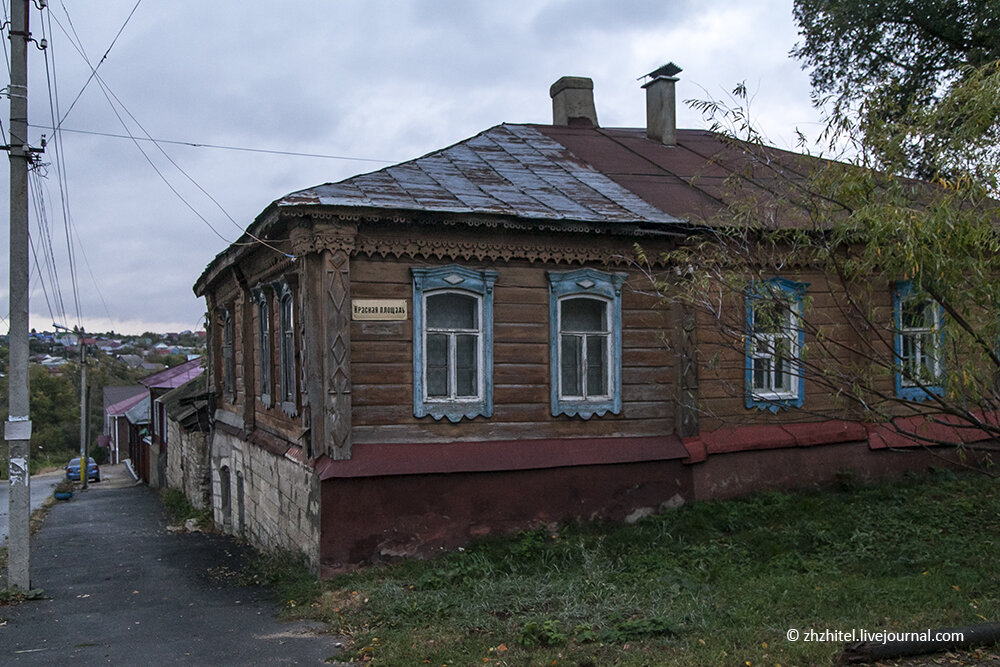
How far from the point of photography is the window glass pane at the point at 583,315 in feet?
35.6

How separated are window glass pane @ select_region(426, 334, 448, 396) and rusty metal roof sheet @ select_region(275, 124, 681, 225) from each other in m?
1.56

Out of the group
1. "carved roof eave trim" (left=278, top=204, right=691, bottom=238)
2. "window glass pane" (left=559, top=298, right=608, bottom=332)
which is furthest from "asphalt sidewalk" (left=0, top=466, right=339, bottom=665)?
"window glass pane" (left=559, top=298, right=608, bottom=332)

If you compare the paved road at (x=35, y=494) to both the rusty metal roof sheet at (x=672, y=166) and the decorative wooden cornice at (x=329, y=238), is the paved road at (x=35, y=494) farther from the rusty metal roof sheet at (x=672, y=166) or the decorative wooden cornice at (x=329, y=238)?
the rusty metal roof sheet at (x=672, y=166)

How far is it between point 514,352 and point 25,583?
6317 mm

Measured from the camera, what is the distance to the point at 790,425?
465 inches

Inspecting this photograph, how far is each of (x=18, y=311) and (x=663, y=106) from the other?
424 inches

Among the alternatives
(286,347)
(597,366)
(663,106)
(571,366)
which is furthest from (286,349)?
(663,106)

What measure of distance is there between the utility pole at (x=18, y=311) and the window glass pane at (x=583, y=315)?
6515 mm

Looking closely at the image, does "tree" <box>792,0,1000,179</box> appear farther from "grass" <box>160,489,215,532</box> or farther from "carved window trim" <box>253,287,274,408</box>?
"grass" <box>160,489,215,532</box>

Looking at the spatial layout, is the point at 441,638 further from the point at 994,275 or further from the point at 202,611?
the point at 994,275

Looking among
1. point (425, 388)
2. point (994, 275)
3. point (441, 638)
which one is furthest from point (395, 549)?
point (994, 275)

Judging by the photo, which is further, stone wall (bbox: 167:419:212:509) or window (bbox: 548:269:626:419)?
stone wall (bbox: 167:419:212:509)

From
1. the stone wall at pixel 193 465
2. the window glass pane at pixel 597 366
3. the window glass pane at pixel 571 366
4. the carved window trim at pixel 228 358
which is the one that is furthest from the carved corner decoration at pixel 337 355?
the stone wall at pixel 193 465

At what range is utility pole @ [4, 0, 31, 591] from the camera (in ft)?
32.4
